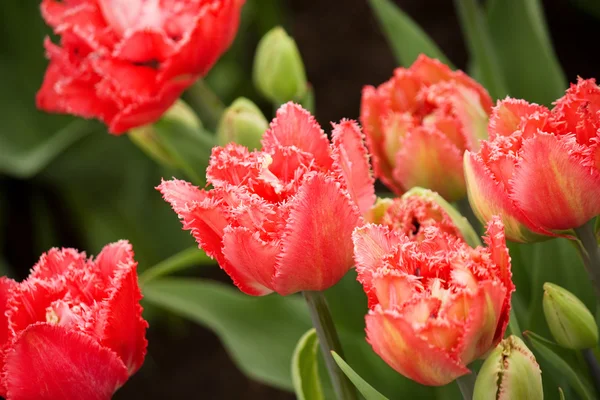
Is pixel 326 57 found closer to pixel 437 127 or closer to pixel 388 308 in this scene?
pixel 437 127

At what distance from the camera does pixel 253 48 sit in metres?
1.14

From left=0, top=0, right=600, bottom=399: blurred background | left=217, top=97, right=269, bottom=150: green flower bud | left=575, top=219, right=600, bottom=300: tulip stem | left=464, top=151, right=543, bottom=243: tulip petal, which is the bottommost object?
left=0, top=0, right=600, bottom=399: blurred background

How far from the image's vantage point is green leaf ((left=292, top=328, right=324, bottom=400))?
1.07 feet

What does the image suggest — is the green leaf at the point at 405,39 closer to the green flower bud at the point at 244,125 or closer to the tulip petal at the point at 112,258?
the green flower bud at the point at 244,125

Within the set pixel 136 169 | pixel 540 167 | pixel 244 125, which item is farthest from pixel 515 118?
pixel 136 169

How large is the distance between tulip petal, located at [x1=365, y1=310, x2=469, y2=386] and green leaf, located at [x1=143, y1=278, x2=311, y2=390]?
0.77 ft

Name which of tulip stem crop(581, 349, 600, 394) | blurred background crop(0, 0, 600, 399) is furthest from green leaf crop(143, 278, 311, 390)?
blurred background crop(0, 0, 600, 399)

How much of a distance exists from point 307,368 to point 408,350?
0.11 metres

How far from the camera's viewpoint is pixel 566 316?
29 cm

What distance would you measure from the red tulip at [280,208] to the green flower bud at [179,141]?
17 cm

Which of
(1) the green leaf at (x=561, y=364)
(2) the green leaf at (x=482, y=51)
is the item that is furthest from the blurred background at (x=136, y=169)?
(1) the green leaf at (x=561, y=364)

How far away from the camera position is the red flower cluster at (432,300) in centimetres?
23

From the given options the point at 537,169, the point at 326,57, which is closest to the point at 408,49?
the point at 537,169

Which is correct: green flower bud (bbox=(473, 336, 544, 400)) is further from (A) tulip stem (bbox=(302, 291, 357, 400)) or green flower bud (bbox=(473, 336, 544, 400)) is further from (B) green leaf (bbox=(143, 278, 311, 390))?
(B) green leaf (bbox=(143, 278, 311, 390))
